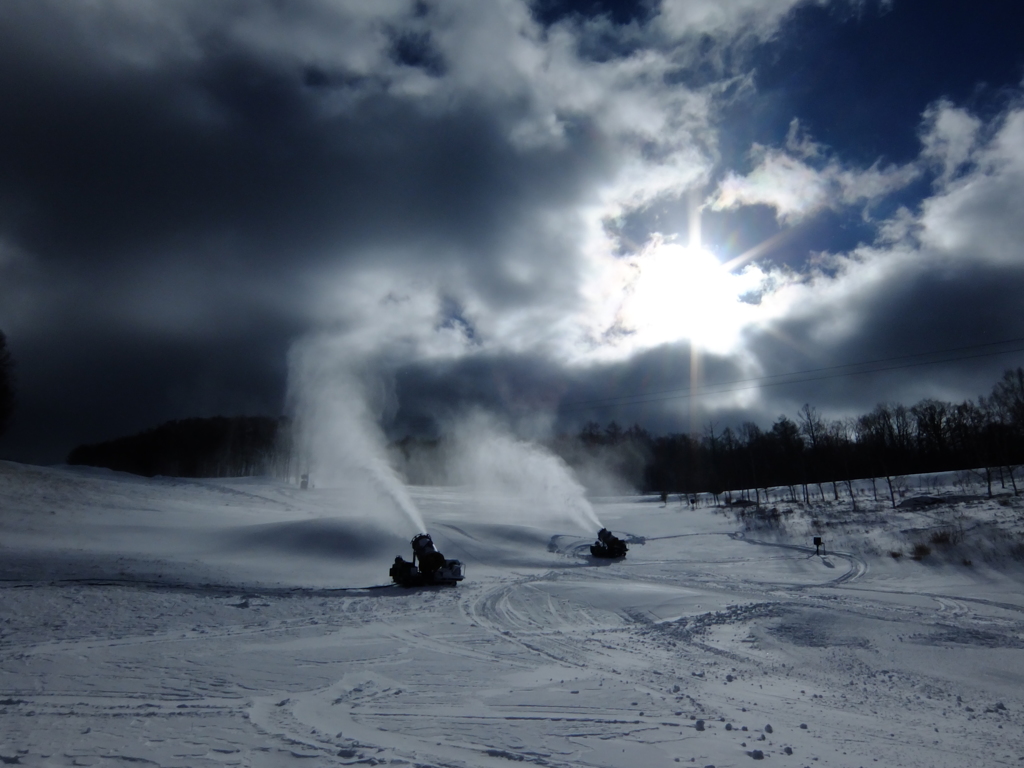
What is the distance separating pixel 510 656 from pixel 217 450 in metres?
111

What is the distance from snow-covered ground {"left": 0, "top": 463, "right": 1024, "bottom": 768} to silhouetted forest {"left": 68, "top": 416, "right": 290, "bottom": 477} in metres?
80.5

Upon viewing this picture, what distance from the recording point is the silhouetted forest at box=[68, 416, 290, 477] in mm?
106500

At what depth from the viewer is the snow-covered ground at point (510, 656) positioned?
6.98 m

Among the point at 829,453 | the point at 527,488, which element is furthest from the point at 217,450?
the point at 829,453

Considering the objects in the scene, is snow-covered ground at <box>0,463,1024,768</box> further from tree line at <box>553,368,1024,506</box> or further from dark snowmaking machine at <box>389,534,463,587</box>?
tree line at <box>553,368,1024,506</box>

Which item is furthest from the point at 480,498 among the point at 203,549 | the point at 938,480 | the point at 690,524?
the point at 938,480

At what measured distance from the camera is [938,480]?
63.0 metres

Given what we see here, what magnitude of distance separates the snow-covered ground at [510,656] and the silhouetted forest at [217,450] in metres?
80.5

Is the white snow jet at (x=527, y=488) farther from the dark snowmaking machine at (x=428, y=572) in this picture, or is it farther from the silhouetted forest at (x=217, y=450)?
the silhouetted forest at (x=217, y=450)

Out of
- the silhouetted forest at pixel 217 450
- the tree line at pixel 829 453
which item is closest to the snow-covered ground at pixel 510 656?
the tree line at pixel 829 453

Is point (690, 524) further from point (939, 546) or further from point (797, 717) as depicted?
point (797, 717)

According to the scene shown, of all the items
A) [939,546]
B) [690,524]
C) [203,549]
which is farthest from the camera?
[690,524]

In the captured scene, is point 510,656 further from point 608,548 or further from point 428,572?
point 608,548

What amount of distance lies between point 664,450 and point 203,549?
108 metres
